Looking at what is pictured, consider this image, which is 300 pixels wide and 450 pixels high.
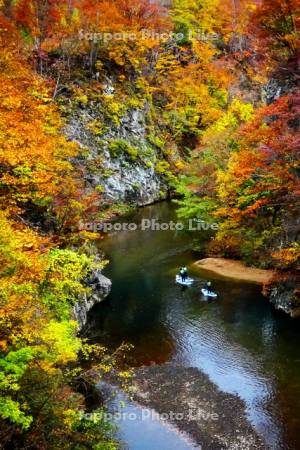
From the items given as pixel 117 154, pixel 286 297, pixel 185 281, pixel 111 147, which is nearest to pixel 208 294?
pixel 185 281

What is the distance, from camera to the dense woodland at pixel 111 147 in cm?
1210

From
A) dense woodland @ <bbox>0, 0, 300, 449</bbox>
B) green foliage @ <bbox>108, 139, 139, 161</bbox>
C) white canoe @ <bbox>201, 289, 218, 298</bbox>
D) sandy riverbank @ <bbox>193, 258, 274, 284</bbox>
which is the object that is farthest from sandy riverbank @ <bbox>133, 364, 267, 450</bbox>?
green foliage @ <bbox>108, 139, 139, 161</bbox>

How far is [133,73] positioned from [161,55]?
9.32m

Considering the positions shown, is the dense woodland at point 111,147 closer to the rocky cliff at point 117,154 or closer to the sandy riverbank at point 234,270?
the rocky cliff at point 117,154

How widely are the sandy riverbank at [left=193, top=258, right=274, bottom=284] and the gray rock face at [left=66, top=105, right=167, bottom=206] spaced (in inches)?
721

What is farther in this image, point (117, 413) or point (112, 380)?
point (112, 380)

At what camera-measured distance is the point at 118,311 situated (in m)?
27.0

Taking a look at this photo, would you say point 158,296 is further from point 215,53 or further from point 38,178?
point 215,53

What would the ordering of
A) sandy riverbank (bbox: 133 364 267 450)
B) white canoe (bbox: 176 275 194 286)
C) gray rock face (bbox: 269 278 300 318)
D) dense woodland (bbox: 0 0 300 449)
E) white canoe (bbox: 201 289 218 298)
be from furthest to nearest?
white canoe (bbox: 176 275 194 286) → white canoe (bbox: 201 289 218 298) → gray rock face (bbox: 269 278 300 318) → sandy riverbank (bbox: 133 364 267 450) → dense woodland (bbox: 0 0 300 449)

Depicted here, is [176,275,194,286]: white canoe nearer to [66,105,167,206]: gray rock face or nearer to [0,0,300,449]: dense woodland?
[0,0,300,449]: dense woodland

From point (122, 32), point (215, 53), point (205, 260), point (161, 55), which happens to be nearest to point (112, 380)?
point (205, 260)

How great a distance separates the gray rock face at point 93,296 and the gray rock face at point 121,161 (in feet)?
68.0

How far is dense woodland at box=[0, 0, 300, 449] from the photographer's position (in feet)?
39.7

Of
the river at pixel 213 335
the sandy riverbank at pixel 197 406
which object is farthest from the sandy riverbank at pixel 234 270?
the sandy riverbank at pixel 197 406
